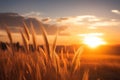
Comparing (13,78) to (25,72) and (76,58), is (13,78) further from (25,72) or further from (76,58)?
(76,58)

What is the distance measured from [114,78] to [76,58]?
18.6 feet

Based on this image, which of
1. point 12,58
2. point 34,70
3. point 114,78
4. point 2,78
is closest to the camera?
point 34,70

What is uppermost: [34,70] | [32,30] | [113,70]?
[32,30]

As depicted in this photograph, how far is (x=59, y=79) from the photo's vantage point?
2.47 m

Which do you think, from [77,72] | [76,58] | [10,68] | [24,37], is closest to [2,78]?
[10,68]

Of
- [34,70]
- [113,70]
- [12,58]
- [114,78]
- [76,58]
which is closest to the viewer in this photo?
[76,58]

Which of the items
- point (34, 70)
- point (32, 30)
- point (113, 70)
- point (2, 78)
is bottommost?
point (113, 70)

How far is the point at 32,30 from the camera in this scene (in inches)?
111

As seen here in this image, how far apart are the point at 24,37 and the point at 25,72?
38 centimetres

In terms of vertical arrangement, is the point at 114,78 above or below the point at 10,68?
below

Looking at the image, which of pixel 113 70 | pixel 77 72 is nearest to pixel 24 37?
pixel 77 72

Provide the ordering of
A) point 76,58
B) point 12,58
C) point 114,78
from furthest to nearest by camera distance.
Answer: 1. point 114,78
2. point 12,58
3. point 76,58

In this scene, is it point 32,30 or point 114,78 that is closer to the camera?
point 32,30

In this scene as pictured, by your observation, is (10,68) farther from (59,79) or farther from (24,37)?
(59,79)
